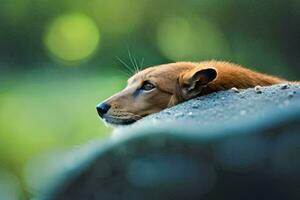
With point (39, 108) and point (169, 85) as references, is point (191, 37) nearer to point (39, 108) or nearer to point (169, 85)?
point (39, 108)

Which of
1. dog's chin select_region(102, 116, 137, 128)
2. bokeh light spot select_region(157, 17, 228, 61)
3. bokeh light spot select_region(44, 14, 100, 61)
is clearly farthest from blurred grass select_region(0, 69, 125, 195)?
dog's chin select_region(102, 116, 137, 128)

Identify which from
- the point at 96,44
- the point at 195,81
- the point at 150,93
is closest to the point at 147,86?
the point at 150,93

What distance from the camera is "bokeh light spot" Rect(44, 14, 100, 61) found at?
3342 millimetres

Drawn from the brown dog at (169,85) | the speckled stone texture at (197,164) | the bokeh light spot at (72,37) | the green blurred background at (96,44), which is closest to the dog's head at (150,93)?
the brown dog at (169,85)

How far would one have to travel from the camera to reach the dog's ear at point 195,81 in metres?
1.43

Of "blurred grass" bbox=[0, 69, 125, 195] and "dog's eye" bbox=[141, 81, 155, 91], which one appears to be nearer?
"dog's eye" bbox=[141, 81, 155, 91]

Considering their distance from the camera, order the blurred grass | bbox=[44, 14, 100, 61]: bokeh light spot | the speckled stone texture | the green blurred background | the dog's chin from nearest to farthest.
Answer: the speckled stone texture, the dog's chin, the blurred grass, the green blurred background, bbox=[44, 14, 100, 61]: bokeh light spot

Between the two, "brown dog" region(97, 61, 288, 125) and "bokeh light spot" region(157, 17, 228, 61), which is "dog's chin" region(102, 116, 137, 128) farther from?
"bokeh light spot" region(157, 17, 228, 61)

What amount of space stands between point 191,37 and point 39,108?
0.73 meters

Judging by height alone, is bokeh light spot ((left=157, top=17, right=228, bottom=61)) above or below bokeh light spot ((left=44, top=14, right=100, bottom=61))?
below

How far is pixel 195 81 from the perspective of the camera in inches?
56.4

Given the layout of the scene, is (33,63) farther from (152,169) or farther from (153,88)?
(152,169)

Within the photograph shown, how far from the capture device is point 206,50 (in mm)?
3404

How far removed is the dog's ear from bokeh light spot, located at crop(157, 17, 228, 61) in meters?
1.79
